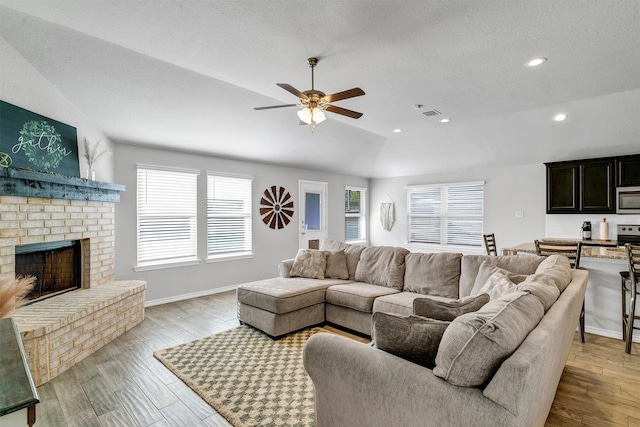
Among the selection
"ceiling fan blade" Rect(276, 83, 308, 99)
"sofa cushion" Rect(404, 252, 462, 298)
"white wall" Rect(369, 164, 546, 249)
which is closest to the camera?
"ceiling fan blade" Rect(276, 83, 308, 99)

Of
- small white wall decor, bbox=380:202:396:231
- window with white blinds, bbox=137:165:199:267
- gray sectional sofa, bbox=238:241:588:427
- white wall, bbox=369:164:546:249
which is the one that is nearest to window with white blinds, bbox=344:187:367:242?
small white wall decor, bbox=380:202:396:231

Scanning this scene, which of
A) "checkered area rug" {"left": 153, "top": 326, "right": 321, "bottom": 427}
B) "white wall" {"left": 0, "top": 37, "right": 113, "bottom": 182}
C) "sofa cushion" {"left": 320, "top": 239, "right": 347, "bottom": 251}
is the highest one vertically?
"white wall" {"left": 0, "top": 37, "right": 113, "bottom": 182}

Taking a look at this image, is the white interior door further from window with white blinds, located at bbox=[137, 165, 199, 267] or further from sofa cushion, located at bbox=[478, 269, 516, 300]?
sofa cushion, located at bbox=[478, 269, 516, 300]

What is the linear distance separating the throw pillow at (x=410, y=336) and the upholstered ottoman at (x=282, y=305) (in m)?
1.93

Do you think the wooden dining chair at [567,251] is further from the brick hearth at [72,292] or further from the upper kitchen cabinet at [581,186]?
the brick hearth at [72,292]

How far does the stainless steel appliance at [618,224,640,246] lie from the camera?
4945mm

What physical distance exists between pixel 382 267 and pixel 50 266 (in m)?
3.65

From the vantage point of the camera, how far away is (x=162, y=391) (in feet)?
7.87

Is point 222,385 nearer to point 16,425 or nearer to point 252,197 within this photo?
point 16,425

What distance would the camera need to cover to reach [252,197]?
19.4ft

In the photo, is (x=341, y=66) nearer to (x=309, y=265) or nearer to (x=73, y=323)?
(x=309, y=265)

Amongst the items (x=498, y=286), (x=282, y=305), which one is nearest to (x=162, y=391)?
(x=282, y=305)

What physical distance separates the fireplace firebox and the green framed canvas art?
783 mm

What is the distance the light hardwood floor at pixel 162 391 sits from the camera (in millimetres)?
2078
